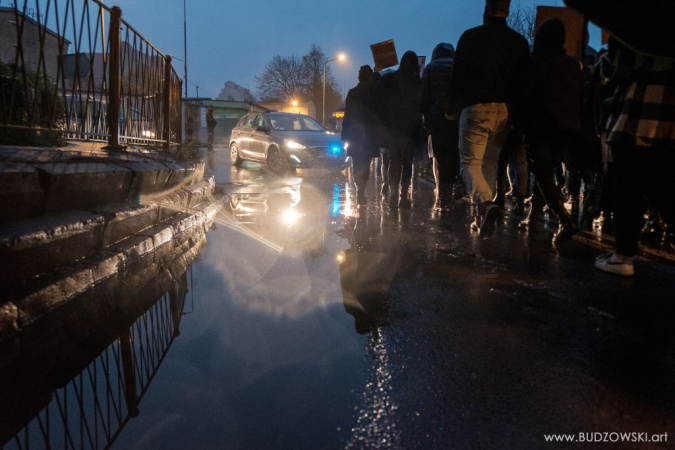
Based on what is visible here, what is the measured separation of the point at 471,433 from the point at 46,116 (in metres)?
4.59

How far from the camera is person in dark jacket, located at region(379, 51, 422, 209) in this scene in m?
7.03

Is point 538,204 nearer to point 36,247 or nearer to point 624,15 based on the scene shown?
point 624,15

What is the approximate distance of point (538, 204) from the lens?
19.6 feet

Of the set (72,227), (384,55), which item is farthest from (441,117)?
(384,55)

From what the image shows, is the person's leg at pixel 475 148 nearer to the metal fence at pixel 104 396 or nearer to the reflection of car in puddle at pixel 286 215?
the reflection of car in puddle at pixel 286 215

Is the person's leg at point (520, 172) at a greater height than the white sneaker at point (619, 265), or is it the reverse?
the person's leg at point (520, 172)

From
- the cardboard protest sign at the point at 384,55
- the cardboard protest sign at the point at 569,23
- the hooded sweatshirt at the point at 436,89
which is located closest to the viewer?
→ the hooded sweatshirt at the point at 436,89

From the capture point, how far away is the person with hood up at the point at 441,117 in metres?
6.26

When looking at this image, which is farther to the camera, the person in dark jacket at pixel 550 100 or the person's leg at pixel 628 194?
the person in dark jacket at pixel 550 100

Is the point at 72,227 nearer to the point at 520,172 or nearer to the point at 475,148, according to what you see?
the point at 475,148

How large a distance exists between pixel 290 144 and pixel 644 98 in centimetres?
1089

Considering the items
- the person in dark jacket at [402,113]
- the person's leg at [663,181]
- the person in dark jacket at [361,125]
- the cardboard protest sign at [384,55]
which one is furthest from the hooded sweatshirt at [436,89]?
the cardboard protest sign at [384,55]

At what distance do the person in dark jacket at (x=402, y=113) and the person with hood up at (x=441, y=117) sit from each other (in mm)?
429

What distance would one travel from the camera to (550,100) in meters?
5.02
